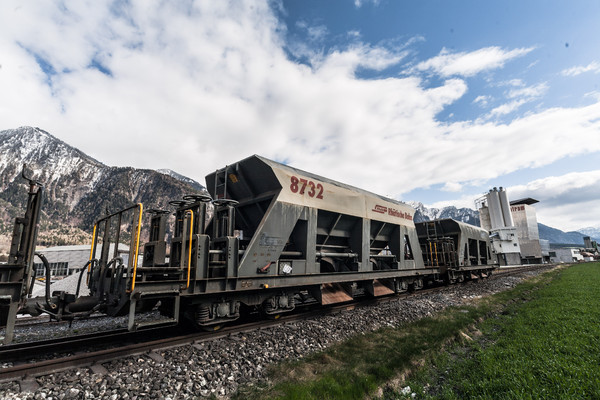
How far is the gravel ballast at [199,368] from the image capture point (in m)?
4.20

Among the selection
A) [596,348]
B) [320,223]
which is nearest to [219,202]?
[320,223]

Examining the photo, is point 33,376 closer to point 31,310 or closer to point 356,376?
point 31,310

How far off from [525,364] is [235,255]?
18.4 feet

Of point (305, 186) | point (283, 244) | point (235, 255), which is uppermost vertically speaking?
point (305, 186)

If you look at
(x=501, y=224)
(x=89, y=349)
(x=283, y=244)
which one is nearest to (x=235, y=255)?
(x=283, y=244)

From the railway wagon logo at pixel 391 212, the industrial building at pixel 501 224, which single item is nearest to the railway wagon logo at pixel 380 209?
the railway wagon logo at pixel 391 212

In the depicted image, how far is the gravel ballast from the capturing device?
4195 millimetres

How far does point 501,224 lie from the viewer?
201 ft

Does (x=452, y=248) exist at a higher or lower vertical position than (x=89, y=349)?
higher

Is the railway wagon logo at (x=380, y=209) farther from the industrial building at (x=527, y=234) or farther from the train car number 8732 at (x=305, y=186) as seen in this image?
the industrial building at (x=527, y=234)

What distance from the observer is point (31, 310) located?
16.9 ft

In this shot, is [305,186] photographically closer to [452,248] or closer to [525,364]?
[525,364]

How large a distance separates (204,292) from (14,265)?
3.10 m

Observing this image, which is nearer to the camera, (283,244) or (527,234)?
(283,244)
